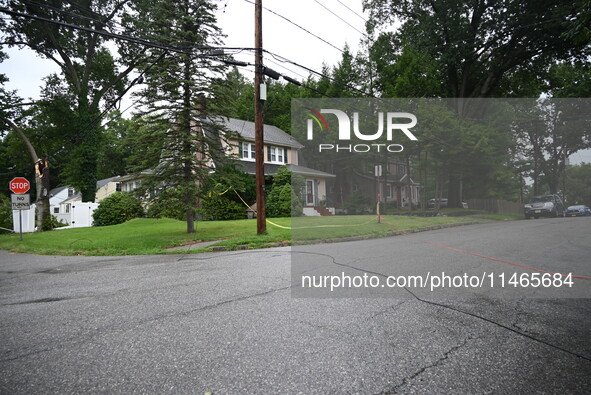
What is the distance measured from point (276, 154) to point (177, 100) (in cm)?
1571

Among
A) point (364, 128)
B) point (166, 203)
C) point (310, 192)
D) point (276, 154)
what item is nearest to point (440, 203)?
point (364, 128)

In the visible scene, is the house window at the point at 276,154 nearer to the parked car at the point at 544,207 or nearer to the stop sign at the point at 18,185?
the stop sign at the point at 18,185

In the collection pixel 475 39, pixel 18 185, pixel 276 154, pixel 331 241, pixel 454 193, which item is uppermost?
pixel 475 39

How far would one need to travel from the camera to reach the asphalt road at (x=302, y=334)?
2.26m

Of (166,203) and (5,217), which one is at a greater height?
(166,203)

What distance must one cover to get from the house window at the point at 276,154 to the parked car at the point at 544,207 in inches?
912

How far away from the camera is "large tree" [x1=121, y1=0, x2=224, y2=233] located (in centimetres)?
1303

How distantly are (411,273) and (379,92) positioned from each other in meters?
27.5

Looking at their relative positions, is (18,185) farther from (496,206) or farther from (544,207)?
(544,207)

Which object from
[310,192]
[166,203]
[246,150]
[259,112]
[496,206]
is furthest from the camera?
[246,150]

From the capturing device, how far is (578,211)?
18.4 feet

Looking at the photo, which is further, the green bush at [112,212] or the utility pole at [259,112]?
the green bush at [112,212]

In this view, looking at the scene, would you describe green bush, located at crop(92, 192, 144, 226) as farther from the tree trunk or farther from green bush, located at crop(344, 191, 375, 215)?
the tree trunk

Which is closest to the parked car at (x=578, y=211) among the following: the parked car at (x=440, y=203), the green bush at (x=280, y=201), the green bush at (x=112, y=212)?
the parked car at (x=440, y=203)
